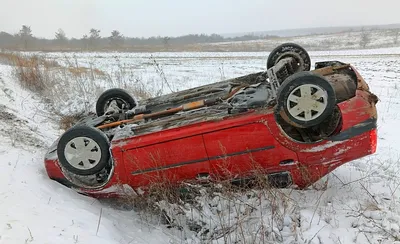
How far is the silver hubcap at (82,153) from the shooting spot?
3439 millimetres

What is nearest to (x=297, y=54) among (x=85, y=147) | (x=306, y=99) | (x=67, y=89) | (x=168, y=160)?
(x=306, y=99)

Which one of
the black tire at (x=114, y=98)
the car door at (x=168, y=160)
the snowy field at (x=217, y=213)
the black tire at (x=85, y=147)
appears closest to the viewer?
the snowy field at (x=217, y=213)

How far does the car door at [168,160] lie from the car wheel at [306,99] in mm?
855

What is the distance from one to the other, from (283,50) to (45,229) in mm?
3951

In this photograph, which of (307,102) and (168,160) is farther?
(168,160)

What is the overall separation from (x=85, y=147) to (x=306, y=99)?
2183 mm

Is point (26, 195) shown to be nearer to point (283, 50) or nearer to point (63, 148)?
point (63, 148)

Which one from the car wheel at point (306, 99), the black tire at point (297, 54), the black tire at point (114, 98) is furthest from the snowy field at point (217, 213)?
the black tire at point (297, 54)

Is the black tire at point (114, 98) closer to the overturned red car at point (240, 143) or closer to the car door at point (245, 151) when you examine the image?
the overturned red car at point (240, 143)

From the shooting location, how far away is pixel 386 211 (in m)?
3.15

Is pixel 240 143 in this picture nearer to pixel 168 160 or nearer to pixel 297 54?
pixel 168 160

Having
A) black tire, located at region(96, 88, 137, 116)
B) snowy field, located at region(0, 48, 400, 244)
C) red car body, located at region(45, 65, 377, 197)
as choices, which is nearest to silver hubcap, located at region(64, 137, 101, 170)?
red car body, located at region(45, 65, 377, 197)

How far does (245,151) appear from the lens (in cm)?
322

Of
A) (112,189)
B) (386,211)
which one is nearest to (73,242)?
(112,189)
